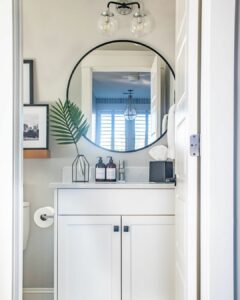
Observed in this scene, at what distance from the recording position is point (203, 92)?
1349mm

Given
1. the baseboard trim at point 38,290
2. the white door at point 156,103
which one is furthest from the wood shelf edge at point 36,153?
the baseboard trim at point 38,290

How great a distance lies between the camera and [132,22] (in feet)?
9.03

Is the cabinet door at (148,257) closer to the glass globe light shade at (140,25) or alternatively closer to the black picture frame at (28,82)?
the black picture frame at (28,82)

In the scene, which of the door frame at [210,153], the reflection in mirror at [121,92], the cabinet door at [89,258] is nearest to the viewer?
the door frame at [210,153]

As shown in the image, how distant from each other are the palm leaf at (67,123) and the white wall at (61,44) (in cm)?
6

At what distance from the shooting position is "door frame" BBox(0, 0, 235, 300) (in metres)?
1.24

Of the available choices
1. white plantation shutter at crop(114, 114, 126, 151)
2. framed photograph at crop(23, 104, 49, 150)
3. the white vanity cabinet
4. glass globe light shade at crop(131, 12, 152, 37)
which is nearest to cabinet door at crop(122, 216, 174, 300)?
the white vanity cabinet

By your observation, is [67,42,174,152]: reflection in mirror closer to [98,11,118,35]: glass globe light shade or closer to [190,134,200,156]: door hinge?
[98,11,118,35]: glass globe light shade

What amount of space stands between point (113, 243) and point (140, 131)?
3.14ft

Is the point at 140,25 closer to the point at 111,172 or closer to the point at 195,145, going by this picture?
the point at 111,172

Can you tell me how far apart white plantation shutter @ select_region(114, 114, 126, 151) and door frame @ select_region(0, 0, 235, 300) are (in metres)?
1.48

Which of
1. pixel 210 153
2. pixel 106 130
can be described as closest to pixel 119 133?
pixel 106 130

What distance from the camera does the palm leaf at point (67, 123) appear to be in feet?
8.88

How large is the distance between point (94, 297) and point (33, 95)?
4.99ft
